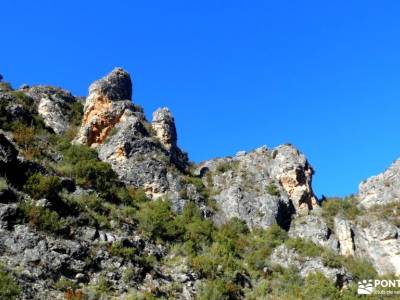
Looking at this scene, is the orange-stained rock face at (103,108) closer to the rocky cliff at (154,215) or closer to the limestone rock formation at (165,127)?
the rocky cliff at (154,215)

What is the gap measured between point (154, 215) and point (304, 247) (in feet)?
36.8

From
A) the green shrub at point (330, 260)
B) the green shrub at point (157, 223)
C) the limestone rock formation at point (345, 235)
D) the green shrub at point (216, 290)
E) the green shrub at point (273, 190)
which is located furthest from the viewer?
the green shrub at point (273, 190)

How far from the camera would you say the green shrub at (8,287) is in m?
14.9

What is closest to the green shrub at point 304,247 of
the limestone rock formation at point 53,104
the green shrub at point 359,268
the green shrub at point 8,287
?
the green shrub at point 359,268

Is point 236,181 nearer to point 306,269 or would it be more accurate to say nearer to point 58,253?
point 306,269

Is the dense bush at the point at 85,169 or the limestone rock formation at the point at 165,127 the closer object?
the dense bush at the point at 85,169

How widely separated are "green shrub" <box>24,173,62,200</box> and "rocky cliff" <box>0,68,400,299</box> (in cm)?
6

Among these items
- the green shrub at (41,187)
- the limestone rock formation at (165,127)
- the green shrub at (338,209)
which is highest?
the limestone rock formation at (165,127)

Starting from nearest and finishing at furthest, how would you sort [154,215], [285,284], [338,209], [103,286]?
[103,286]
[285,284]
[154,215]
[338,209]

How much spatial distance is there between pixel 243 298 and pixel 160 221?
725cm

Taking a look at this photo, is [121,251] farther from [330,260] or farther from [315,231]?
[315,231]

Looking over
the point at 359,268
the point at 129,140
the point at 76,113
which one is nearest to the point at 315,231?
the point at 359,268

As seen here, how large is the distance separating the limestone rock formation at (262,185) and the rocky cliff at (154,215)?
12 centimetres

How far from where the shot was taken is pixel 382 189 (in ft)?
138
